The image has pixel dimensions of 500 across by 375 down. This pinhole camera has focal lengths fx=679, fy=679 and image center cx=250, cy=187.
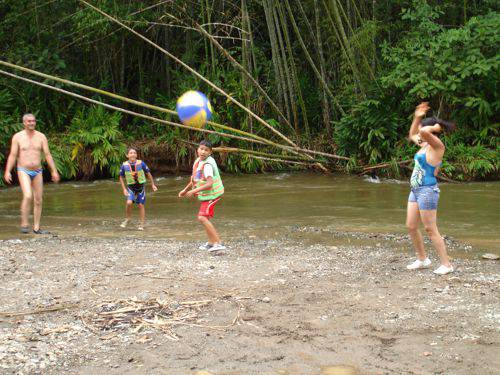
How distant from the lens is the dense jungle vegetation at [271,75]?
1353 cm

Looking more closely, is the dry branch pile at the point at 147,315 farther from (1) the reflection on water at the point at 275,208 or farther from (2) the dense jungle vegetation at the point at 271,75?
(2) the dense jungle vegetation at the point at 271,75

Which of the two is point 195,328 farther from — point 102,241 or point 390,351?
point 102,241

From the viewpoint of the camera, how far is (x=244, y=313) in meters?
5.07

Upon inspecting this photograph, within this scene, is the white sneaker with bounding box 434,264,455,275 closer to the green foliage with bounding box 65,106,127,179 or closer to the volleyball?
the volleyball

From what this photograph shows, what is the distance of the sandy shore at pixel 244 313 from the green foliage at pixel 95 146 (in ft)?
27.5

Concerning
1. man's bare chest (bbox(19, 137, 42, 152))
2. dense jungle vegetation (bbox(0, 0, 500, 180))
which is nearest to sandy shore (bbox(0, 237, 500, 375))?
man's bare chest (bbox(19, 137, 42, 152))

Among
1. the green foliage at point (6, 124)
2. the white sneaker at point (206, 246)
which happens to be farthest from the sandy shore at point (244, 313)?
the green foliage at point (6, 124)

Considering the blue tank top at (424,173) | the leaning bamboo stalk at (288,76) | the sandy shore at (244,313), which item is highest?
the leaning bamboo stalk at (288,76)

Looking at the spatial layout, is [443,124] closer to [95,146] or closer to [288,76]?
[288,76]

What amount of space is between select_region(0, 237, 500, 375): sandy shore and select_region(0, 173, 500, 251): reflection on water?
6.00 ft

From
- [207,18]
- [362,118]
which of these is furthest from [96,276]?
[207,18]

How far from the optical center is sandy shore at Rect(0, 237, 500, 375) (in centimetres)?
417

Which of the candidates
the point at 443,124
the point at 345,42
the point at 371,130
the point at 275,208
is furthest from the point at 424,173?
the point at 345,42

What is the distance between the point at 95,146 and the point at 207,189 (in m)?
8.76
